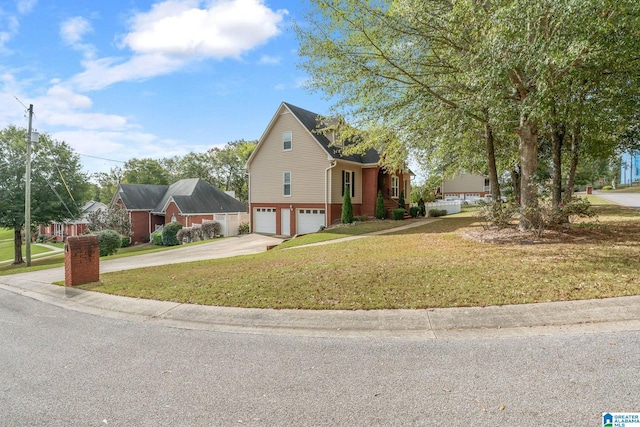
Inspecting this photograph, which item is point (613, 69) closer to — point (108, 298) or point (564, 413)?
point (564, 413)

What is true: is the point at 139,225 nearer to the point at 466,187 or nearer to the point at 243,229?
the point at 243,229

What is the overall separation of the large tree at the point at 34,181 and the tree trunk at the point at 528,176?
24.1m

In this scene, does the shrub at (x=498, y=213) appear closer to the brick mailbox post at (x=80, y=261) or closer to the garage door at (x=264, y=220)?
the brick mailbox post at (x=80, y=261)

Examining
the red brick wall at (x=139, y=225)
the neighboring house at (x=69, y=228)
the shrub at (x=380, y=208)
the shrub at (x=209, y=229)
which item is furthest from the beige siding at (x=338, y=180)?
the neighboring house at (x=69, y=228)

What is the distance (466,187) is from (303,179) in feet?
143

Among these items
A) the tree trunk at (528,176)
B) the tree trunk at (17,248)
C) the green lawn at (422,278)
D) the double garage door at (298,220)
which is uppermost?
the tree trunk at (528,176)

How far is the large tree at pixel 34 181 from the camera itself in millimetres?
22219

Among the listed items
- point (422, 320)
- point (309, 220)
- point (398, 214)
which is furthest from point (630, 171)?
point (422, 320)

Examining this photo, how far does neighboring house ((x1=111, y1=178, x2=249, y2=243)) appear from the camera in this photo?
31.7 metres

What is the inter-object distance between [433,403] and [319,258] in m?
7.27

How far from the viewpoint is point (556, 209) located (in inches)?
430

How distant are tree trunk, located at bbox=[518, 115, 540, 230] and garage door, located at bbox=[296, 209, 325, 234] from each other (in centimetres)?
1255

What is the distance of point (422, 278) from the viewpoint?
6.79 meters

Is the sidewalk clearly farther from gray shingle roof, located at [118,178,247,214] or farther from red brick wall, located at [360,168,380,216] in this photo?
gray shingle roof, located at [118,178,247,214]
